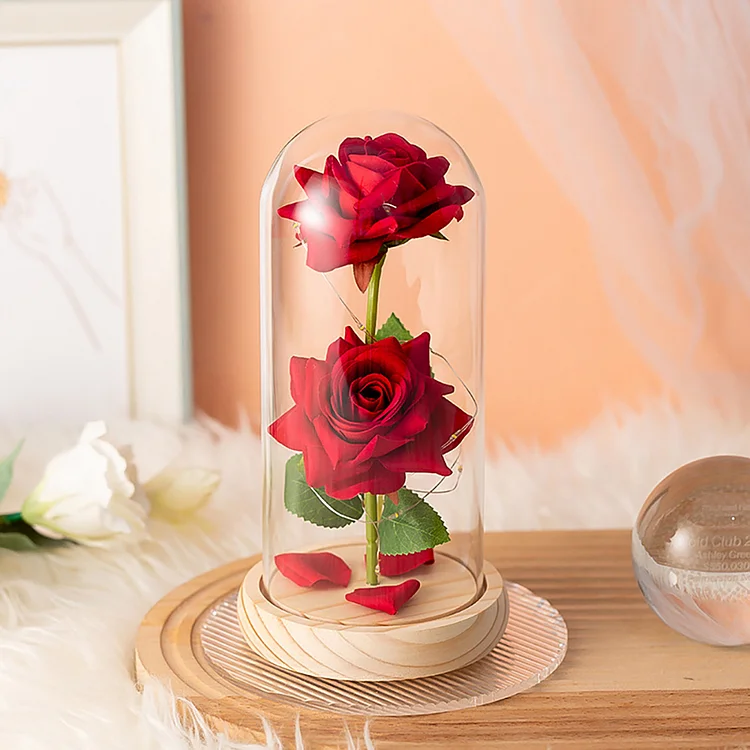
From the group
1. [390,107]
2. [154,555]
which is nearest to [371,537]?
[154,555]

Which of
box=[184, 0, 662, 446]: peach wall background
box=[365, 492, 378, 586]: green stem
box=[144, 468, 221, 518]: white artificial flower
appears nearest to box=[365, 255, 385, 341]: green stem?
box=[365, 492, 378, 586]: green stem

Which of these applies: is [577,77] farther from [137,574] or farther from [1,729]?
[1,729]

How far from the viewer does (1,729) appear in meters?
0.60

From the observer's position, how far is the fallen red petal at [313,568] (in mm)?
671

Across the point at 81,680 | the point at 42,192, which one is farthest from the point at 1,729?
the point at 42,192

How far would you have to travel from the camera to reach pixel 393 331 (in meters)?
0.66

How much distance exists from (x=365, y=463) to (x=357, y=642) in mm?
108

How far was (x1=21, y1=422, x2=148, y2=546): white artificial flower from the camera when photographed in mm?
861

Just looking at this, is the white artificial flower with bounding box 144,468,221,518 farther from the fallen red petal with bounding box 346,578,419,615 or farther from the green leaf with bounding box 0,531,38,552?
the fallen red petal with bounding box 346,578,419,615

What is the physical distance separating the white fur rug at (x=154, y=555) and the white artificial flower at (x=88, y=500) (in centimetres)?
3

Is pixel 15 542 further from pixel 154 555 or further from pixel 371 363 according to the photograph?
pixel 371 363

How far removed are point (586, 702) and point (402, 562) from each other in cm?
15

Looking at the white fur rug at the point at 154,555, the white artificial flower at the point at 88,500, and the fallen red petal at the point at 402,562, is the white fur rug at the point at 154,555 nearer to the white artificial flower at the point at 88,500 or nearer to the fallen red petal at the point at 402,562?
the white artificial flower at the point at 88,500

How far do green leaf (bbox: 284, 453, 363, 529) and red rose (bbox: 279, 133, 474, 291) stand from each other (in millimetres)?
135
